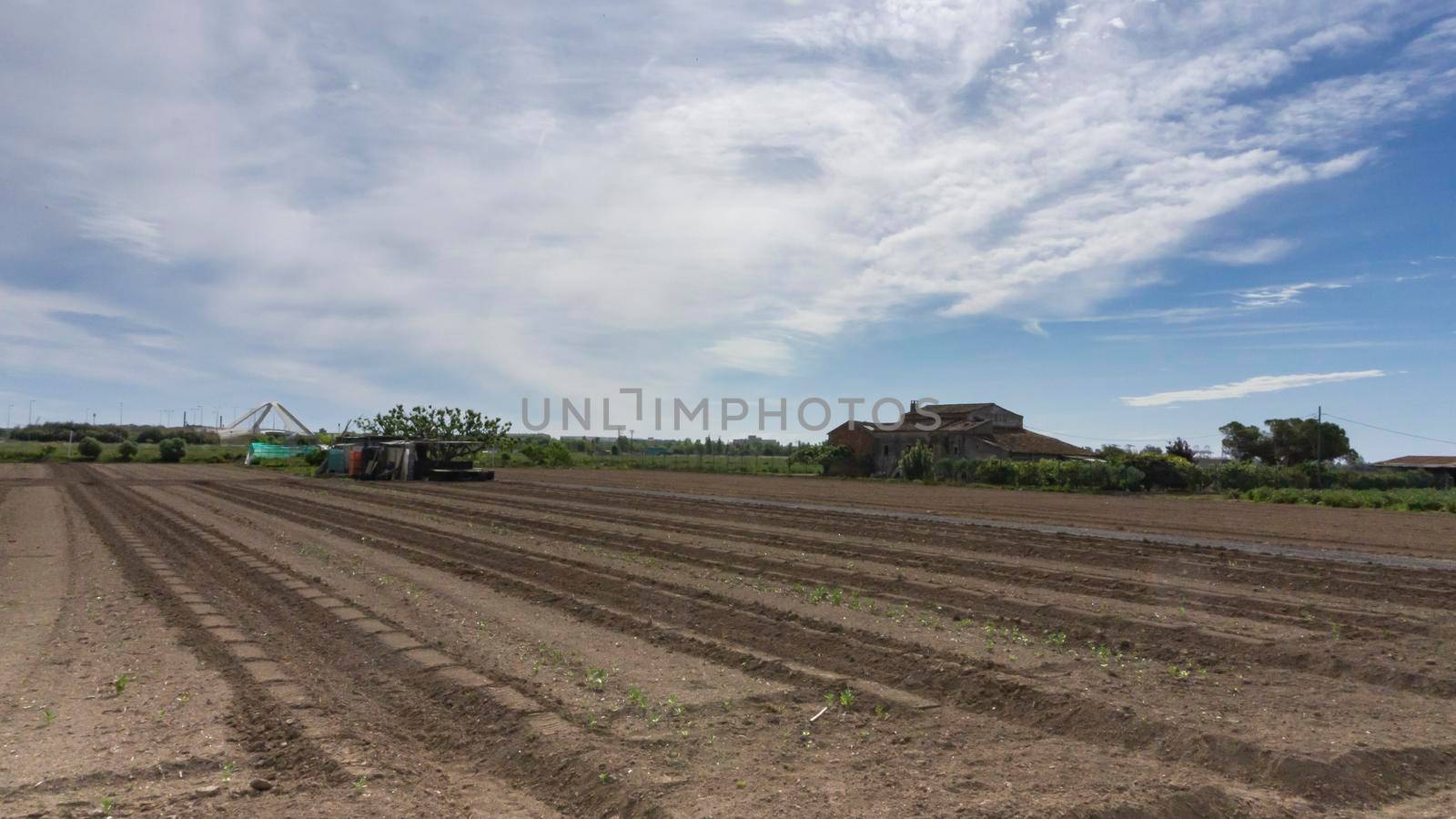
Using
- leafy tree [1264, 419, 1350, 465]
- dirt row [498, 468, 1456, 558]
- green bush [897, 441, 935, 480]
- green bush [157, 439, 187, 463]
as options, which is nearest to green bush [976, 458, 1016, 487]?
green bush [897, 441, 935, 480]

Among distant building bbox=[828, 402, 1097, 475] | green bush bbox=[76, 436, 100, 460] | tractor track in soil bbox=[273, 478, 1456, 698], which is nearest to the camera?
tractor track in soil bbox=[273, 478, 1456, 698]

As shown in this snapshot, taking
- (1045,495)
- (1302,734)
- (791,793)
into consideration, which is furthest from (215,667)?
(1045,495)

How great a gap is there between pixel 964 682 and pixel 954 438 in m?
60.4

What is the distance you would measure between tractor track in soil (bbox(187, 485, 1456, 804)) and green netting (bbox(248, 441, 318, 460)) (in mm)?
67991

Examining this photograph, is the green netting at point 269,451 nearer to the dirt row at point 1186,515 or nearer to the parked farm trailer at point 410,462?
the parked farm trailer at point 410,462

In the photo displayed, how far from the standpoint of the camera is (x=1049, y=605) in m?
11.2

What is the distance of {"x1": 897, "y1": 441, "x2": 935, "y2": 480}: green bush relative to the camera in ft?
194

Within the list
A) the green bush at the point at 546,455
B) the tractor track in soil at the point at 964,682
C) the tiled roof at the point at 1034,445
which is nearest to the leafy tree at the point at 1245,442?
the tiled roof at the point at 1034,445

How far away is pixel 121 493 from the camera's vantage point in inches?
1383

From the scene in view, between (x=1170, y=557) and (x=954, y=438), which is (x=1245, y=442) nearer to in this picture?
(x=954, y=438)

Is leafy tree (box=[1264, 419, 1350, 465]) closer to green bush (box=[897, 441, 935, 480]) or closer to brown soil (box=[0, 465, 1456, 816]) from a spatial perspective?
green bush (box=[897, 441, 935, 480])

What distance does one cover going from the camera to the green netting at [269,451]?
74375 millimetres

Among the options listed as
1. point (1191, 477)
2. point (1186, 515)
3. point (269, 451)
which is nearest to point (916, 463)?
point (1191, 477)

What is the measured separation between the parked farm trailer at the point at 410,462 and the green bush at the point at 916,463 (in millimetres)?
27441
